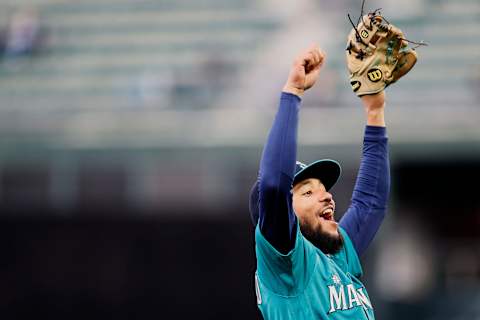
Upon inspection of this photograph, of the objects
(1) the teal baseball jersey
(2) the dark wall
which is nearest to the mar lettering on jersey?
(1) the teal baseball jersey

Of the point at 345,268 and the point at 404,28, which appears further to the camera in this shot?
the point at 404,28

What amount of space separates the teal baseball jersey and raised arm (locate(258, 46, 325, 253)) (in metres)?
0.06

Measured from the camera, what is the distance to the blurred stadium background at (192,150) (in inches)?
367

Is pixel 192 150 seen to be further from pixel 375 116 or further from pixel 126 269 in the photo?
pixel 375 116

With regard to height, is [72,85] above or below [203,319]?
above

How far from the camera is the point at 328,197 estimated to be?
12.6 feet

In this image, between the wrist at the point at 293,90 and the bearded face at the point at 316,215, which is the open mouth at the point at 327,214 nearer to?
the bearded face at the point at 316,215

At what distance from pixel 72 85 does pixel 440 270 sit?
4578 millimetres

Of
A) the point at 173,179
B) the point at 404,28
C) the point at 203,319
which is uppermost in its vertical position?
the point at 404,28

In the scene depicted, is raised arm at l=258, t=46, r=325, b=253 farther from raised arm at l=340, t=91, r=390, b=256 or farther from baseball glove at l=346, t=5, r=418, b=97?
raised arm at l=340, t=91, r=390, b=256

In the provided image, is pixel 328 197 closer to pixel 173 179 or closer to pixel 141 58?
pixel 173 179

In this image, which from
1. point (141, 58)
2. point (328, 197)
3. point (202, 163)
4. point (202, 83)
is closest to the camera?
point (328, 197)

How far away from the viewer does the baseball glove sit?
3965mm

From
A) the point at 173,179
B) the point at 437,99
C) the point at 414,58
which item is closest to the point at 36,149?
the point at 173,179
